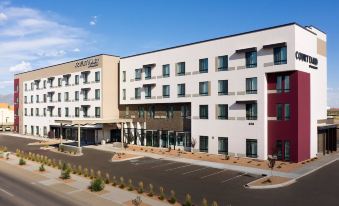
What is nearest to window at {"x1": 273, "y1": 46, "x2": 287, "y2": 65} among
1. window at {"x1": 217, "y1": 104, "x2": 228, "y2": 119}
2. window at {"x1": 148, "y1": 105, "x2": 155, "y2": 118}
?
window at {"x1": 217, "y1": 104, "x2": 228, "y2": 119}

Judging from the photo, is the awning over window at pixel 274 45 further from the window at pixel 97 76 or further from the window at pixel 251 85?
the window at pixel 97 76

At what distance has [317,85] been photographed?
152ft

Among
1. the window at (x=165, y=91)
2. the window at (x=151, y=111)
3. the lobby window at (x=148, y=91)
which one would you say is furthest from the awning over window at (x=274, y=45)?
the window at (x=151, y=111)

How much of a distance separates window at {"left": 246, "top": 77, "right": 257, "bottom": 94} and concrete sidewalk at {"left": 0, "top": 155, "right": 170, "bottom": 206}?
23725 mm

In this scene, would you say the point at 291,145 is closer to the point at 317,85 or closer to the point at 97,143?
the point at 317,85

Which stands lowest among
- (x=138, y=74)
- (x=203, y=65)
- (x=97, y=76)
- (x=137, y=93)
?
(x=137, y=93)

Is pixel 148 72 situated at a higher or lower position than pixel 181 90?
higher

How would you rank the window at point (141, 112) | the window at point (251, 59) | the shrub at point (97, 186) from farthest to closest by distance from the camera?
the window at point (141, 112), the window at point (251, 59), the shrub at point (97, 186)

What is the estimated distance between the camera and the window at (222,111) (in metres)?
46.2

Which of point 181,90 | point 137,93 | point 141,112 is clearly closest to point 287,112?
point 181,90

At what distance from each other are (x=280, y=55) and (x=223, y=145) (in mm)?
15088

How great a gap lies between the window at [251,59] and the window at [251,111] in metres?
5.46

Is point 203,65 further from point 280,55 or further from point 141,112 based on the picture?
point 141,112

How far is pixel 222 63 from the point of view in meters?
46.8
